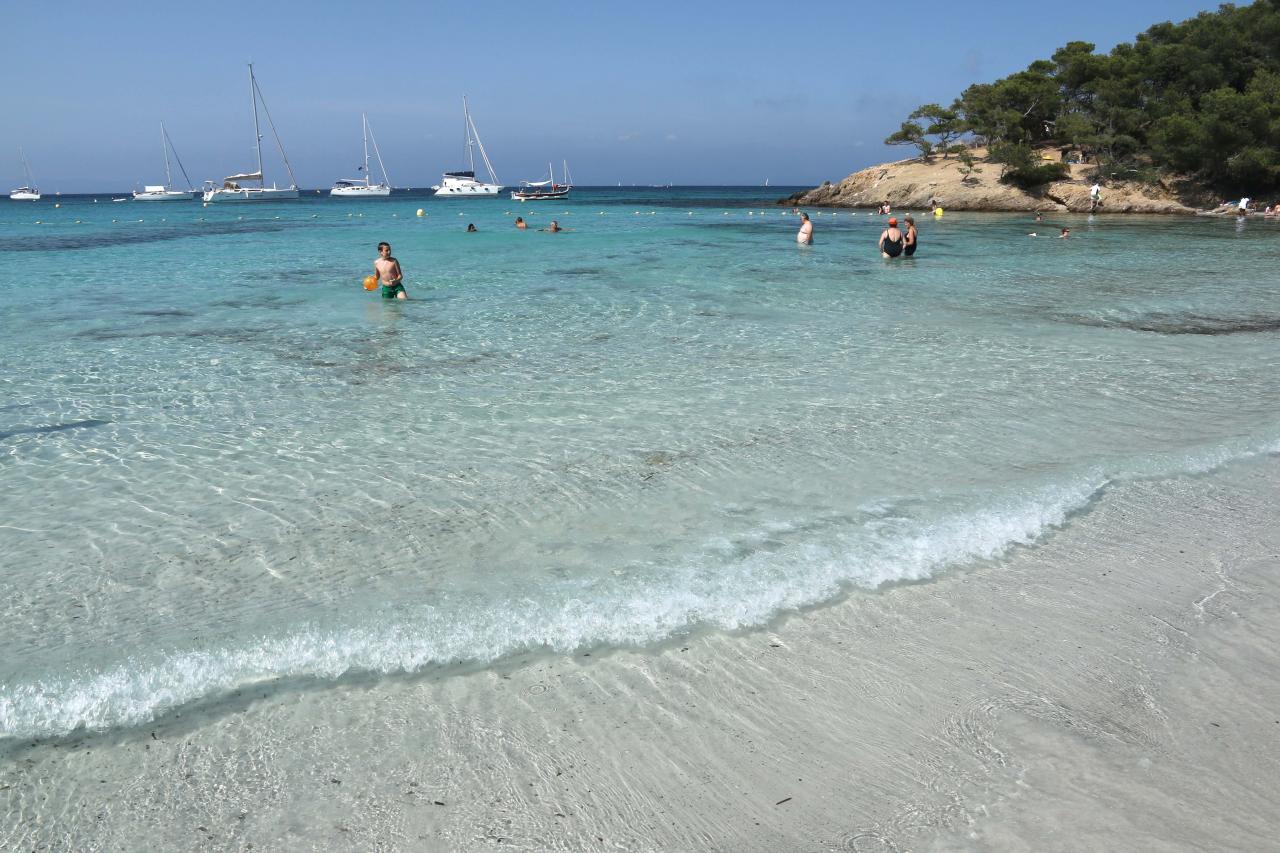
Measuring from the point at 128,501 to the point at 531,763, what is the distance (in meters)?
4.77

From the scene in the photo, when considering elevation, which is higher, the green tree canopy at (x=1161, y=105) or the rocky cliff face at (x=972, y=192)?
the green tree canopy at (x=1161, y=105)

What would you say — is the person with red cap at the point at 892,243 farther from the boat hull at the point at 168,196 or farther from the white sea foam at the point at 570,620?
the boat hull at the point at 168,196

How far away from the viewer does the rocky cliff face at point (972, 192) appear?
51.5 metres

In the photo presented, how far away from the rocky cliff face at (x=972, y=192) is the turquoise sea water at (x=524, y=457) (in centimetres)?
4075

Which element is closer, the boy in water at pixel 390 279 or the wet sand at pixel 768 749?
the wet sand at pixel 768 749

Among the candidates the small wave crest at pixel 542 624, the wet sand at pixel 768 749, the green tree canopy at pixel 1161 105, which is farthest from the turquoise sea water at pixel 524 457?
the green tree canopy at pixel 1161 105

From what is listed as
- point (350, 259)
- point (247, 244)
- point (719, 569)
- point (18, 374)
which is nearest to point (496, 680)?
point (719, 569)

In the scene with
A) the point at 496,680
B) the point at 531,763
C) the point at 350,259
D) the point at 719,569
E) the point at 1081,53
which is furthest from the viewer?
the point at 1081,53

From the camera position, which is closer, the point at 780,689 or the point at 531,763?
the point at 531,763

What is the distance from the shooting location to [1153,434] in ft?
26.0

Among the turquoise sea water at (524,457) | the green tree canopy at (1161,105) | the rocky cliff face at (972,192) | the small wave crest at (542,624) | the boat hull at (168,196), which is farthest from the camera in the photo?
the boat hull at (168,196)

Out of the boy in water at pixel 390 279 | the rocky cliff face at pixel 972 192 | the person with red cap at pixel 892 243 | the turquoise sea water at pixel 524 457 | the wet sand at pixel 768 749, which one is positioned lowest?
the wet sand at pixel 768 749

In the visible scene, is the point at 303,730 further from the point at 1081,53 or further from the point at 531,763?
the point at 1081,53

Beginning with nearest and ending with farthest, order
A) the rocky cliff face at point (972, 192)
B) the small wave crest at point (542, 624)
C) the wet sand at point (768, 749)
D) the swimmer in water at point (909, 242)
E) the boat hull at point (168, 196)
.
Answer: the wet sand at point (768, 749), the small wave crest at point (542, 624), the swimmer in water at point (909, 242), the rocky cliff face at point (972, 192), the boat hull at point (168, 196)
